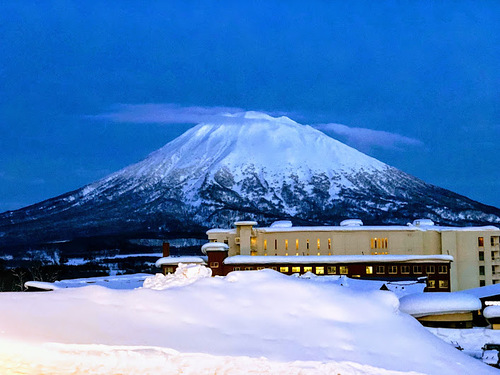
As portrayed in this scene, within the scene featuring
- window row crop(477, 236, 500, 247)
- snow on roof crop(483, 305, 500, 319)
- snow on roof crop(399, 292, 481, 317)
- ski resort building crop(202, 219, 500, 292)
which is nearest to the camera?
snow on roof crop(483, 305, 500, 319)

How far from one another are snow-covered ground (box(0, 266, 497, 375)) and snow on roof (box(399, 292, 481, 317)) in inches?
1435

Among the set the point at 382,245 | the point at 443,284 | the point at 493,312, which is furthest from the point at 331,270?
the point at 493,312

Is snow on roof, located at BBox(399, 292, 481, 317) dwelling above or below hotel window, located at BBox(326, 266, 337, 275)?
below

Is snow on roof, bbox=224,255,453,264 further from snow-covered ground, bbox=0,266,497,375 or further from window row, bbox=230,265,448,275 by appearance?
snow-covered ground, bbox=0,266,497,375

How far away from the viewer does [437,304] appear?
Result: 4431cm

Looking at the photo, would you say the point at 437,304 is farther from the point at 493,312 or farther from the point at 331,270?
the point at 331,270

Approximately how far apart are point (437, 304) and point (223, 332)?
3884 cm

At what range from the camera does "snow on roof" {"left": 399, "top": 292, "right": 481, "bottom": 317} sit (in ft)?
145

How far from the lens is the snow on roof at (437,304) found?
44312mm

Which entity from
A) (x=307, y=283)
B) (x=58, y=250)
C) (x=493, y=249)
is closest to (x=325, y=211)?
(x=58, y=250)

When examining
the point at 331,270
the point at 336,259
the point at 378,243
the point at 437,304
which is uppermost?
the point at 378,243

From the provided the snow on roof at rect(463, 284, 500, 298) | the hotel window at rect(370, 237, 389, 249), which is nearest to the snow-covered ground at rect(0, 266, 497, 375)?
the snow on roof at rect(463, 284, 500, 298)

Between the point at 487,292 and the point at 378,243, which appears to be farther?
the point at 378,243

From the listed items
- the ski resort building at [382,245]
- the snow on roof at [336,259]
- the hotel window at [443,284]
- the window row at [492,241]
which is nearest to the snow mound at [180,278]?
the snow on roof at [336,259]
